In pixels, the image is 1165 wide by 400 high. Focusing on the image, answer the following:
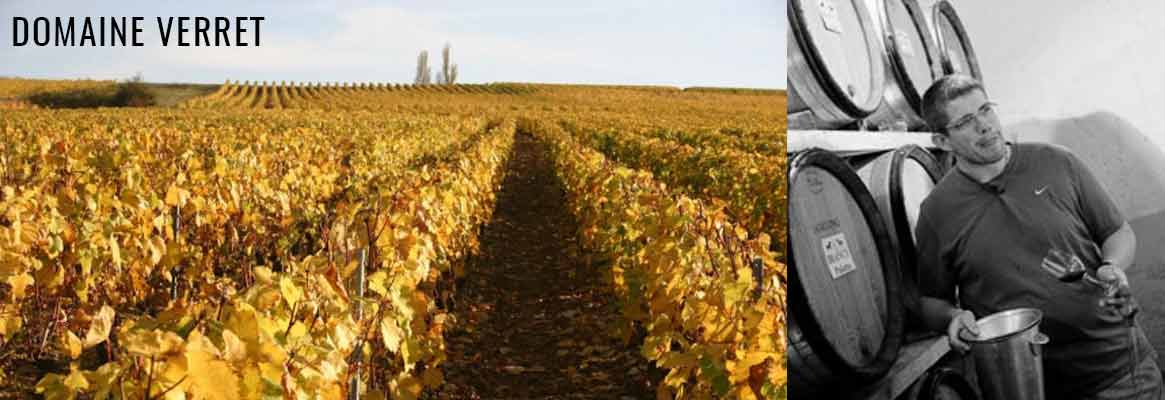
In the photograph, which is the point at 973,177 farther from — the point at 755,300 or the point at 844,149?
the point at 755,300

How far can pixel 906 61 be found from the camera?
5.58ft

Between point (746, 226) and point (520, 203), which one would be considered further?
point (520, 203)

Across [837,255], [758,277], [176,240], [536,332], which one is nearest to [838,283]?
[837,255]

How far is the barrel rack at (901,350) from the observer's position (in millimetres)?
1601

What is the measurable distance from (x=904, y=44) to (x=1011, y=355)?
544mm

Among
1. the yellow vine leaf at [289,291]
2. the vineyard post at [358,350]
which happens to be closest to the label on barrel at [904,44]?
the yellow vine leaf at [289,291]

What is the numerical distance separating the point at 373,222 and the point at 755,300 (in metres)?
1.65

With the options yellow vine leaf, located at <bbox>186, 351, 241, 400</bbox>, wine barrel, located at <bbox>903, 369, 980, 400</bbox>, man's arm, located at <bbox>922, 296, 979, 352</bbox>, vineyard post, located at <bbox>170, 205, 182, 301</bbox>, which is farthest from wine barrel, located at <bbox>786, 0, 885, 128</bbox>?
vineyard post, located at <bbox>170, 205, 182, 301</bbox>

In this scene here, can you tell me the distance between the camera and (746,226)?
6.98m

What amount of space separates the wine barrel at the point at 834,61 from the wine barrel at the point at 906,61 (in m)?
0.03

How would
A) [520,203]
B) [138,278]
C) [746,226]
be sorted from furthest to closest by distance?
1. [520,203]
2. [746,226]
3. [138,278]

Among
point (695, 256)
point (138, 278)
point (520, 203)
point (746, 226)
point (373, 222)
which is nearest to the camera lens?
point (695, 256)

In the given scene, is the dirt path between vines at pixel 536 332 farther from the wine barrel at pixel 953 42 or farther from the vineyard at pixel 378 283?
the wine barrel at pixel 953 42

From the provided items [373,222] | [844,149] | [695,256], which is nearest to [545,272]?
[373,222]
